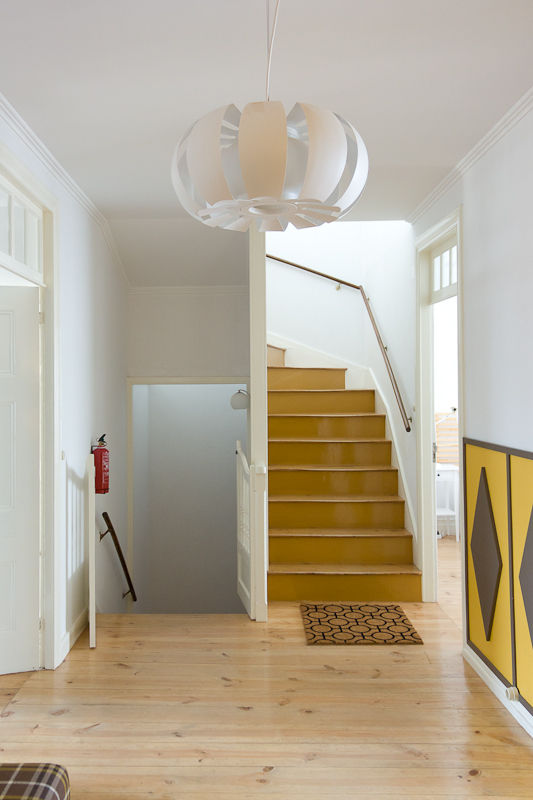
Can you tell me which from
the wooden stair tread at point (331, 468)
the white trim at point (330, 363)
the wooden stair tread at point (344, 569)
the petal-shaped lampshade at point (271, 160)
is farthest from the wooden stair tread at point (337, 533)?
the petal-shaped lampshade at point (271, 160)

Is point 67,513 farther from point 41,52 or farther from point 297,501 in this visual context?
point 41,52

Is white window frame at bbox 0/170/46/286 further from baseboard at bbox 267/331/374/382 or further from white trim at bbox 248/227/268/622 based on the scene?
baseboard at bbox 267/331/374/382

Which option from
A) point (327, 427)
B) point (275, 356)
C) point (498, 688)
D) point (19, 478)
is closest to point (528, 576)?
point (498, 688)

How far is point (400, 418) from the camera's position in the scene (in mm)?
5188

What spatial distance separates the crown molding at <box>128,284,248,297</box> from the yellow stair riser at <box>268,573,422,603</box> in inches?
100

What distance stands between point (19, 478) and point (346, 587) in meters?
2.31

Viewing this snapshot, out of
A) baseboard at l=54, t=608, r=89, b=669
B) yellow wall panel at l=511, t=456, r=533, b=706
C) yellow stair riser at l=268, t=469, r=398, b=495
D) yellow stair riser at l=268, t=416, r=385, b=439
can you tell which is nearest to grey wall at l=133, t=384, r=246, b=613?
yellow stair riser at l=268, t=416, r=385, b=439

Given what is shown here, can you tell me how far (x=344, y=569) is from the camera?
15.2 feet

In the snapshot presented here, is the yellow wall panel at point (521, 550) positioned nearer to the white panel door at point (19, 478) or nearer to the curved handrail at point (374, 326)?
the curved handrail at point (374, 326)

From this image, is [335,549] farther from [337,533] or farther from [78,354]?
[78,354]

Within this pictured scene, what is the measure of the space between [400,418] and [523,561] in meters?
2.36

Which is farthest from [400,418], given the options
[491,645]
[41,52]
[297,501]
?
[41,52]

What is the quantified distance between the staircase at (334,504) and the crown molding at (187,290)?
0.96 metres

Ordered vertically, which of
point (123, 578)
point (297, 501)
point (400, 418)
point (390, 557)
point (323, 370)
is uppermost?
point (323, 370)
